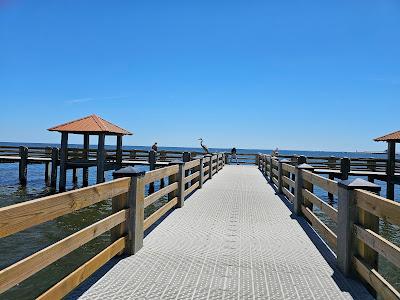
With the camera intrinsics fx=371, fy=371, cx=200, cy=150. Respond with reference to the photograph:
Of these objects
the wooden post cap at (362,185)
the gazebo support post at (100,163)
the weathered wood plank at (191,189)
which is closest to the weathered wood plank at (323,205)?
the wooden post cap at (362,185)

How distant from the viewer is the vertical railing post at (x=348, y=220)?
13.1ft

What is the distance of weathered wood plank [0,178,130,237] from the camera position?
2.27 metres

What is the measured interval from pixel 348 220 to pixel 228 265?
1.42 metres

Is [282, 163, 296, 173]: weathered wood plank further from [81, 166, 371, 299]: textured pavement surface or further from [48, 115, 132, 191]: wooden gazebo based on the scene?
[48, 115, 132, 191]: wooden gazebo

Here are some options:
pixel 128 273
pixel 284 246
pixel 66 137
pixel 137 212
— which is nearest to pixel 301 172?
pixel 284 246

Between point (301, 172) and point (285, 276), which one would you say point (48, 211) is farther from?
point (301, 172)

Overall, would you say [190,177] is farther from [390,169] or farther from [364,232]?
[390,169]

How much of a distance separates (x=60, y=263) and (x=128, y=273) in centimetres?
283

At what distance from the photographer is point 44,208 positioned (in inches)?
105

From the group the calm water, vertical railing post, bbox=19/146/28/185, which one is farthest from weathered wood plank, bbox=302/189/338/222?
vertical railing post, bbox=19/146/28/185

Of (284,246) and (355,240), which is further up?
(355,240)

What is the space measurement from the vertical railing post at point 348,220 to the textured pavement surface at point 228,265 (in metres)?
0.16

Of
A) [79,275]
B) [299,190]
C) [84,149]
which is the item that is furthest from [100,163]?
[79,275]

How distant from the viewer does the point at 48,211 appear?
2.71 meters
